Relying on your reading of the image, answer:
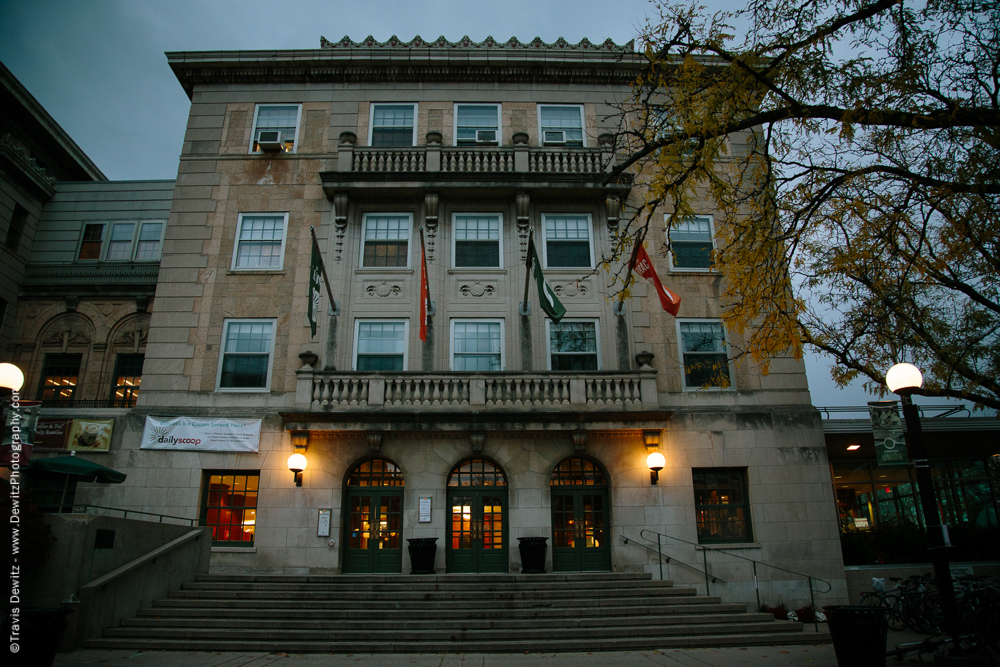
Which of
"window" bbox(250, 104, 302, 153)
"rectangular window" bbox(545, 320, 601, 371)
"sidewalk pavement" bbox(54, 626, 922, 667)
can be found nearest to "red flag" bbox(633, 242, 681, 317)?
"rectangular window" bbox(545, 320, 601, 371)

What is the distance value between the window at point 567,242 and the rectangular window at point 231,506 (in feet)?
37.4

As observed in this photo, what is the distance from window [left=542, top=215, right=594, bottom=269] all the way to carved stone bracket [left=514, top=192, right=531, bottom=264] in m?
0.68

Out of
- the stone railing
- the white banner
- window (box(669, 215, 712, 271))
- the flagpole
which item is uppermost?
window (box(669, 215, 712, 271))

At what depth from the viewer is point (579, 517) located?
17406 mm

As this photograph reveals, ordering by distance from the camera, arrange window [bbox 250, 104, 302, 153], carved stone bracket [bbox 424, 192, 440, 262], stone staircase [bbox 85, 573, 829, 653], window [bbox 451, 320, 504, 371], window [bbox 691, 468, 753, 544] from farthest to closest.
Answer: window [bbox 250, 104, 302, 153], carved stone bracket [bbox 424, 192, 440, 262], window [bbox 451, 320, 504, 371], window [bbox 691, 468, 753, 544], stone staircase [bbox 85, 573, 829, 653]

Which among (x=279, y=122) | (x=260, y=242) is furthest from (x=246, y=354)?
Answer: (x=279, y=122)

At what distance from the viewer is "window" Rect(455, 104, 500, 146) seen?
2144cm

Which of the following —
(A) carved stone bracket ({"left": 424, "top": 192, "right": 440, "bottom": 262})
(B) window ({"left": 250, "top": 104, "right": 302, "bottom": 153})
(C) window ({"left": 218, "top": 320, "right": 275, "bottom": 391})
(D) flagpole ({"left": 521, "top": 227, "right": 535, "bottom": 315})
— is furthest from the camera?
(B) window ({"left": 250, "top": 104, "right": 302, "bottom": 153})

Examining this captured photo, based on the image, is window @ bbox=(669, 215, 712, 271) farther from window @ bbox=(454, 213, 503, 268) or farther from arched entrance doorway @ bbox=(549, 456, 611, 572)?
arched entrance doorway @ bbox=(549, 456, 611, 572)

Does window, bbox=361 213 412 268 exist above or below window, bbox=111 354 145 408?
above

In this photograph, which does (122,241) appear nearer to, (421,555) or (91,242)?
(91,242)

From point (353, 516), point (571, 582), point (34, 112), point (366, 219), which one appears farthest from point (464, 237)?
point (34, 112)

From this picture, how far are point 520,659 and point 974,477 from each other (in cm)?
1855

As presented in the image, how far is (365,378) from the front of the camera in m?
17.4
